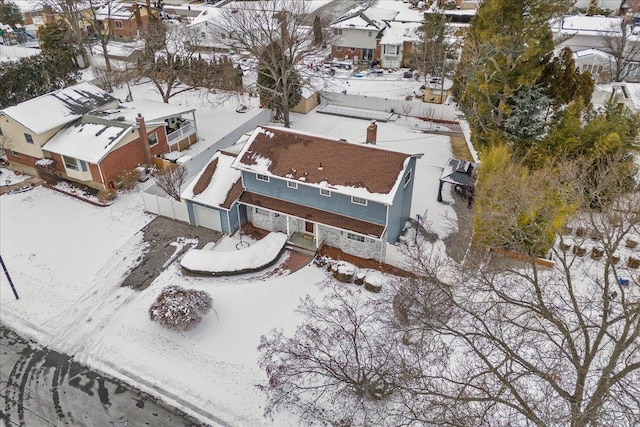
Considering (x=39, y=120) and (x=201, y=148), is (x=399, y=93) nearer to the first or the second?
(x=201, y=148)

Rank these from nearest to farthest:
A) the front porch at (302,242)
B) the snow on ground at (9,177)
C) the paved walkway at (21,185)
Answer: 1. the front porch at (302,242)
2. the paved walkway at (21,185)
3. the snow on ground at (9,177)

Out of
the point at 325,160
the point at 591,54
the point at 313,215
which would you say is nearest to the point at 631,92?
the point at 591,54

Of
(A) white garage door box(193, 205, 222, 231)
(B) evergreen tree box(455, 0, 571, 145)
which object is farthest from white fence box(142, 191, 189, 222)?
(B) evergreen tree box(455, 0, 571, 145)

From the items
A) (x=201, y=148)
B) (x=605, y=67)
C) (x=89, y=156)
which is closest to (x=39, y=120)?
(x=89, y=156)

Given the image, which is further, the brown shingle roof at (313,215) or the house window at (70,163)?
the house window at (70,163)

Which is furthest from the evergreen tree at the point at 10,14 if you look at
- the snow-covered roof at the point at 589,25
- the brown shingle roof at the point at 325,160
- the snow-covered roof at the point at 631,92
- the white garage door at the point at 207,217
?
the snow-covered roof at the point at 631,92

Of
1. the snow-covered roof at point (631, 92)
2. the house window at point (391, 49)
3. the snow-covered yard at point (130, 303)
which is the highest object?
the house window at point (391, 49)

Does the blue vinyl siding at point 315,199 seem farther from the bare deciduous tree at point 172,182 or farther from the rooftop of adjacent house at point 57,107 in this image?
the rooftop of adjacent house at point 57,107

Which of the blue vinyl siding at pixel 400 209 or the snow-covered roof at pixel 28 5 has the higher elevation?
the snow-covered roof at pixel 28 5

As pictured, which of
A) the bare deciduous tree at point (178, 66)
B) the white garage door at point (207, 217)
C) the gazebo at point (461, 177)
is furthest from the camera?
the bare deciduous tree at point (178, 66)
